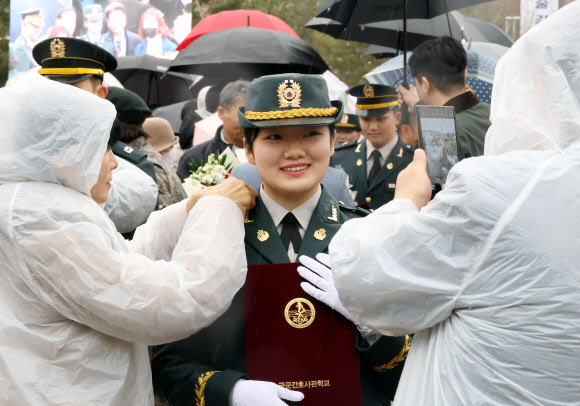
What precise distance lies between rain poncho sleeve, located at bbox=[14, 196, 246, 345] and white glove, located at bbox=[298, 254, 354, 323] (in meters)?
0.28

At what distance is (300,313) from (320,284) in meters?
0.13

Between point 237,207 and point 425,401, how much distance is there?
980mm

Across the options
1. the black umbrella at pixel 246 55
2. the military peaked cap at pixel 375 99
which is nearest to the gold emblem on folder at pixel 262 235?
the military peaked cap at pixel 375 99

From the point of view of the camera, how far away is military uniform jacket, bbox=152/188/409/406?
2463 mm

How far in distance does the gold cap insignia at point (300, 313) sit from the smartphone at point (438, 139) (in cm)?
63

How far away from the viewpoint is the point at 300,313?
8.23ft

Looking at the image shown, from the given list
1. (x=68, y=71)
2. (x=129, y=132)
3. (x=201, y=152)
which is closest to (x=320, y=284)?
(x=68, y=71)

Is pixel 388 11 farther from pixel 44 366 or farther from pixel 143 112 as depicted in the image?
pixel 44 366

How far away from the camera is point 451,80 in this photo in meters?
4.55

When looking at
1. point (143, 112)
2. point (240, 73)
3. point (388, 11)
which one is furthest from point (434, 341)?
point (240, 73)

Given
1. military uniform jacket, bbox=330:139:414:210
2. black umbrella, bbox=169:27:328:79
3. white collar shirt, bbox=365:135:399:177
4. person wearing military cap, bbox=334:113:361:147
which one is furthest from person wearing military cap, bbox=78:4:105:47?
white collar shirt, bbox=365:135:399:177

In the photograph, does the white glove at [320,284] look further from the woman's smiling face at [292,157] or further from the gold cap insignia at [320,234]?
the woman's smiling face at [292,157]

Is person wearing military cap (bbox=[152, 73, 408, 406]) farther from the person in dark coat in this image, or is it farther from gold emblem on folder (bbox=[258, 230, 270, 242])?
the person in dark coat

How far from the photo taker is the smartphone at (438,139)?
2402 millimetres
